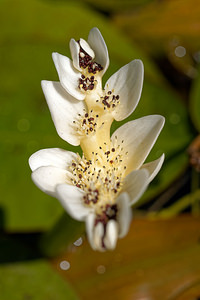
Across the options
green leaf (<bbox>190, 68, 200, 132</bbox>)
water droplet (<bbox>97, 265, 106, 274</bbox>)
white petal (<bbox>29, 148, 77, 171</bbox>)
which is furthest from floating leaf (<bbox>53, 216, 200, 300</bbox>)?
white petal (<bbox>29, 148, 77, 171</bbox>)

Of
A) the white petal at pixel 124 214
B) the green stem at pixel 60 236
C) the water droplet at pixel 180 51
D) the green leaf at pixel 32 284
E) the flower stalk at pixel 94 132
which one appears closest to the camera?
the white petal at pixel 124 214

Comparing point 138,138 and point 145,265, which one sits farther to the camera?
point 145,265

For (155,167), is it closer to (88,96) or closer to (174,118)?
(88,96)

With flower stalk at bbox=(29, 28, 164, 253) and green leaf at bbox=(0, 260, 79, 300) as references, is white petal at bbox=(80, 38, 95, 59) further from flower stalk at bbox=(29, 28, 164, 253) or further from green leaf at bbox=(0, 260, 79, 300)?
green leaf at bbox=(0, 260, 79, 300)

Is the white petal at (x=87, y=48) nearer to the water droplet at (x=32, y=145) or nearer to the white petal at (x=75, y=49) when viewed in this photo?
the white petal at (x=75, y=49)

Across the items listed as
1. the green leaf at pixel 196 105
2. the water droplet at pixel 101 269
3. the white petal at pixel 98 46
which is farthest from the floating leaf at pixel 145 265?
the white petal at pixel 98 46

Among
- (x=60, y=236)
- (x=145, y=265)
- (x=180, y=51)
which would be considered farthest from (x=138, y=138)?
(x=180, y=51)
